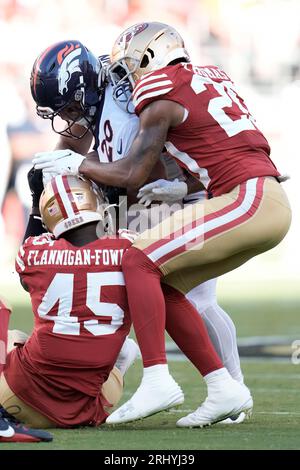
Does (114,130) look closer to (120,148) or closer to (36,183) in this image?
(120,148)

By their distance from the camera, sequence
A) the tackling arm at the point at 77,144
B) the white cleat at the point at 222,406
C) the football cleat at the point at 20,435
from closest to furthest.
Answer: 1. the football cleat at the point at 20,435
2. the white cleat at the point at 222,406
3. the tackling arm at the point at 77,144

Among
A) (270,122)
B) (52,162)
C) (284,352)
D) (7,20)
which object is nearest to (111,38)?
Answer: (7,20)

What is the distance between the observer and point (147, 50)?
14.6 ft

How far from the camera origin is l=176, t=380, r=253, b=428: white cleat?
13.2ft

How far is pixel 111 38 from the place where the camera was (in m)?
13.1

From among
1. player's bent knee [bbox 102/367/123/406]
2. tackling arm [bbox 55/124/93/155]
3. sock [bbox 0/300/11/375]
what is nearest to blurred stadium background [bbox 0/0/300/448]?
tackling arm [bbox 55/124/93/155]

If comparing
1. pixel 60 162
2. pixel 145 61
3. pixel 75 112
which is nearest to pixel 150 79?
pixel 145 61

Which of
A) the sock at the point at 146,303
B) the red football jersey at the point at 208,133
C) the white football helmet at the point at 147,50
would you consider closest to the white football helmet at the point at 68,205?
the sock at the point at 146,303

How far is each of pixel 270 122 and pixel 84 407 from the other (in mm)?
9286

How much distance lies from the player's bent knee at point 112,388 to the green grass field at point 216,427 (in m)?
0.12

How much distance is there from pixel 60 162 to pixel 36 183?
1.12 ft

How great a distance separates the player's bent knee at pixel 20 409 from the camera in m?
4.06

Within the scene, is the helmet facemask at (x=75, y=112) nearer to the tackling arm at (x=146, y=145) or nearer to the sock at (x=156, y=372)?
the tackling arm at (x=146, y=145)

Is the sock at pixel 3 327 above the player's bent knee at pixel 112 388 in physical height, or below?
above
